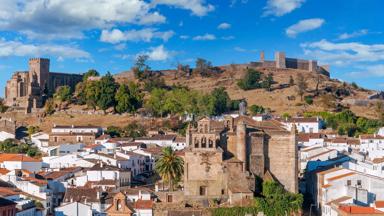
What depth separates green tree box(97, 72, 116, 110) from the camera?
88.9m

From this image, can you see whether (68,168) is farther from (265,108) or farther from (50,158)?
(265,108)

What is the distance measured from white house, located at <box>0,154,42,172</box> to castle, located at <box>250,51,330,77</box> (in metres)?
68.1

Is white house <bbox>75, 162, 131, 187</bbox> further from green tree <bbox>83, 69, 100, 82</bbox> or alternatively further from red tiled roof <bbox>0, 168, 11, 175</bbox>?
green tree <bbox>83, 69, 100, 82</bbox>

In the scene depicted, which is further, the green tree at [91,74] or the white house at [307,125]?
the green tree at [91,74]

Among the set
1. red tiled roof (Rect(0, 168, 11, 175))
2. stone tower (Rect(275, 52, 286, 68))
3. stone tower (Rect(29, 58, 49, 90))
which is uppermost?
stone tower (Rect(275, 52, 286, 68))

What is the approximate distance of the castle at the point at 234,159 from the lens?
139ft

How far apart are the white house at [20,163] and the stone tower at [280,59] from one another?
6818cm

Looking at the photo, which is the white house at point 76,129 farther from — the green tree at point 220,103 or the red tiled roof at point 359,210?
the red tiled roof at point 359,210

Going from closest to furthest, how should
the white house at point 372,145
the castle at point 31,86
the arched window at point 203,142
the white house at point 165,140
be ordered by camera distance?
the arched window at point 203,142 → the white house at point 372,145 → the white house at point 165,140 → the castle at point 31,86

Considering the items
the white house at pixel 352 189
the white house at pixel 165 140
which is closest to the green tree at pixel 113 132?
the white house at pixel 165 140

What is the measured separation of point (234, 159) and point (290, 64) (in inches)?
3181

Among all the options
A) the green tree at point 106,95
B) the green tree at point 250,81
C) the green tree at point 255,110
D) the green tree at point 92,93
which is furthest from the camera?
the green tree at point 250,81

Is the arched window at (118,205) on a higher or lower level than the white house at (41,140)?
lower

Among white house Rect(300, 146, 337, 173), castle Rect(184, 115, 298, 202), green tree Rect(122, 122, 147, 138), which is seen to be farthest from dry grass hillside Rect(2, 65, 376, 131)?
castle Rect(184, 115, 298, 202)
